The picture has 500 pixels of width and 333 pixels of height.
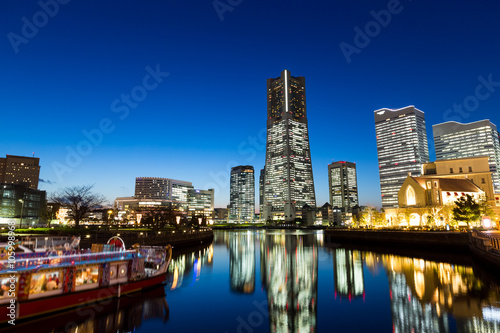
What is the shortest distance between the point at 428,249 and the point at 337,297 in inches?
1434

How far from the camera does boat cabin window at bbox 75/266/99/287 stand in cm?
1744

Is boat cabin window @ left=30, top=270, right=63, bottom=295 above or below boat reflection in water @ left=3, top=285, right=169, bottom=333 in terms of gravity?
above

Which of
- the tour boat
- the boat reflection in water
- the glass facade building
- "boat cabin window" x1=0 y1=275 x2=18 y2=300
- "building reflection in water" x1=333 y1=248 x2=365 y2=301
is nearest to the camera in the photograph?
"boat cabin window" x1=0 y1=275 x2=18 y2=300

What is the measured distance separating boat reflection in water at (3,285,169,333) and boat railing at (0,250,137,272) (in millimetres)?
2667

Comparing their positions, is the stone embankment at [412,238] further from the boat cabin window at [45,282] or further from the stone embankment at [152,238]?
the boat cabin window at [45,282]

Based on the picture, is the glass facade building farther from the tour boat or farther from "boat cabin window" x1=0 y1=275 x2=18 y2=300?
"boat cabin window" x1=0 y1=275 x2=18 y2=300

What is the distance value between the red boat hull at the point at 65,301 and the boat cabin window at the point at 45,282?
555 millimetres

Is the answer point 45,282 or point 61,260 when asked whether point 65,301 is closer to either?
point 45,282

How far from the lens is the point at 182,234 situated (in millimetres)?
57188

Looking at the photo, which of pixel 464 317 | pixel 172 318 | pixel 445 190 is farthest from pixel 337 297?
pixel 445 190

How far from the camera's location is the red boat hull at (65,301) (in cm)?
1469

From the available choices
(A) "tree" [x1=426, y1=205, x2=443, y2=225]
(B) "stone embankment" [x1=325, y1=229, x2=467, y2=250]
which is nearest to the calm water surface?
(B) "stone embankment" [x1=325, y1=229, x2=467, y2=250]

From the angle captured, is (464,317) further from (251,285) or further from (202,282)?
(202,282)

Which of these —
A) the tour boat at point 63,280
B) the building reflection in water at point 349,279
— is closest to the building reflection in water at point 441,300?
the building reflection in water at point 349,279
